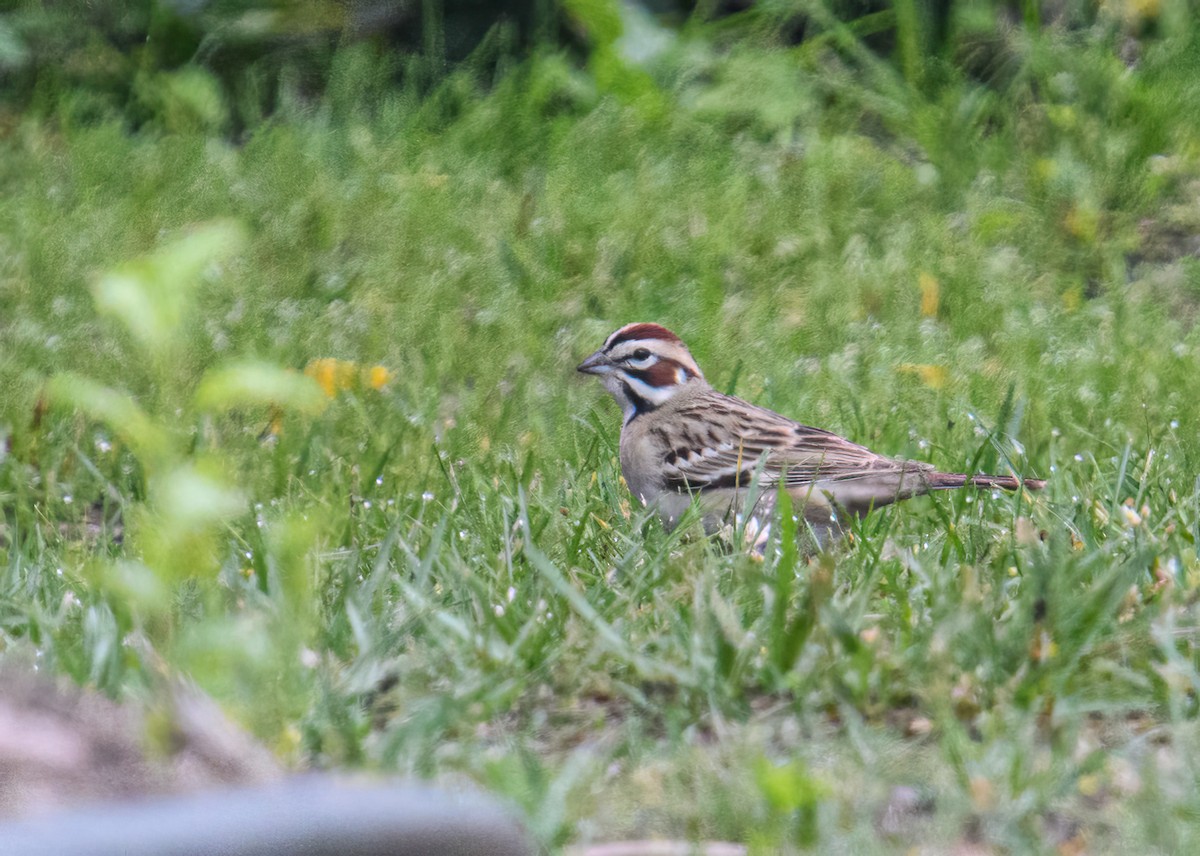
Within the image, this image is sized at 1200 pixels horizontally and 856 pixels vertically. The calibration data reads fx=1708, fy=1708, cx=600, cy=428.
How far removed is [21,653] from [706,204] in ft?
17.0

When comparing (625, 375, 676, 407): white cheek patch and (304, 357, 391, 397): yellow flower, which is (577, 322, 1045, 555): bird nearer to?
(625, 375, 676, 407): white cheek patch

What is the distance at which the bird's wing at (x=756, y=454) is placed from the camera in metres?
5.26

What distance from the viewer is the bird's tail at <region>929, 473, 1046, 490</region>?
4.93m

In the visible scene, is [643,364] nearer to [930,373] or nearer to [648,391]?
[648,391]

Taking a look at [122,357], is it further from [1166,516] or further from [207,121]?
[1166,516]

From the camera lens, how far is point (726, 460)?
5.48 m

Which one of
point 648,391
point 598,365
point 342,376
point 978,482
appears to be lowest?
point 978,482

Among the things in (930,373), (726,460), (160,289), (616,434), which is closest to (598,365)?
(616,434)

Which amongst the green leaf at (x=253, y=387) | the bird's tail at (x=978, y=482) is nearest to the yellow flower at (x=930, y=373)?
the bird's tail at (x=978, y=482)

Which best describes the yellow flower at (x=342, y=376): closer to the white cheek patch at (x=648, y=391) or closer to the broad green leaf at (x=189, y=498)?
the white cheek patch at (x=648, y=391)

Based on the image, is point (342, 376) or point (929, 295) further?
point (929, 295)

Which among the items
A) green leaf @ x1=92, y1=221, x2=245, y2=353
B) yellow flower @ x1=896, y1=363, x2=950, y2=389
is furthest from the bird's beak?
green leaf @ x1=92, y1=221, x2=245, y2=353

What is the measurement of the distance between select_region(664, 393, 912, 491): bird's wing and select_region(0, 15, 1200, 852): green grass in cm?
22

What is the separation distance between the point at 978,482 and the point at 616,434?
167 centimetres
